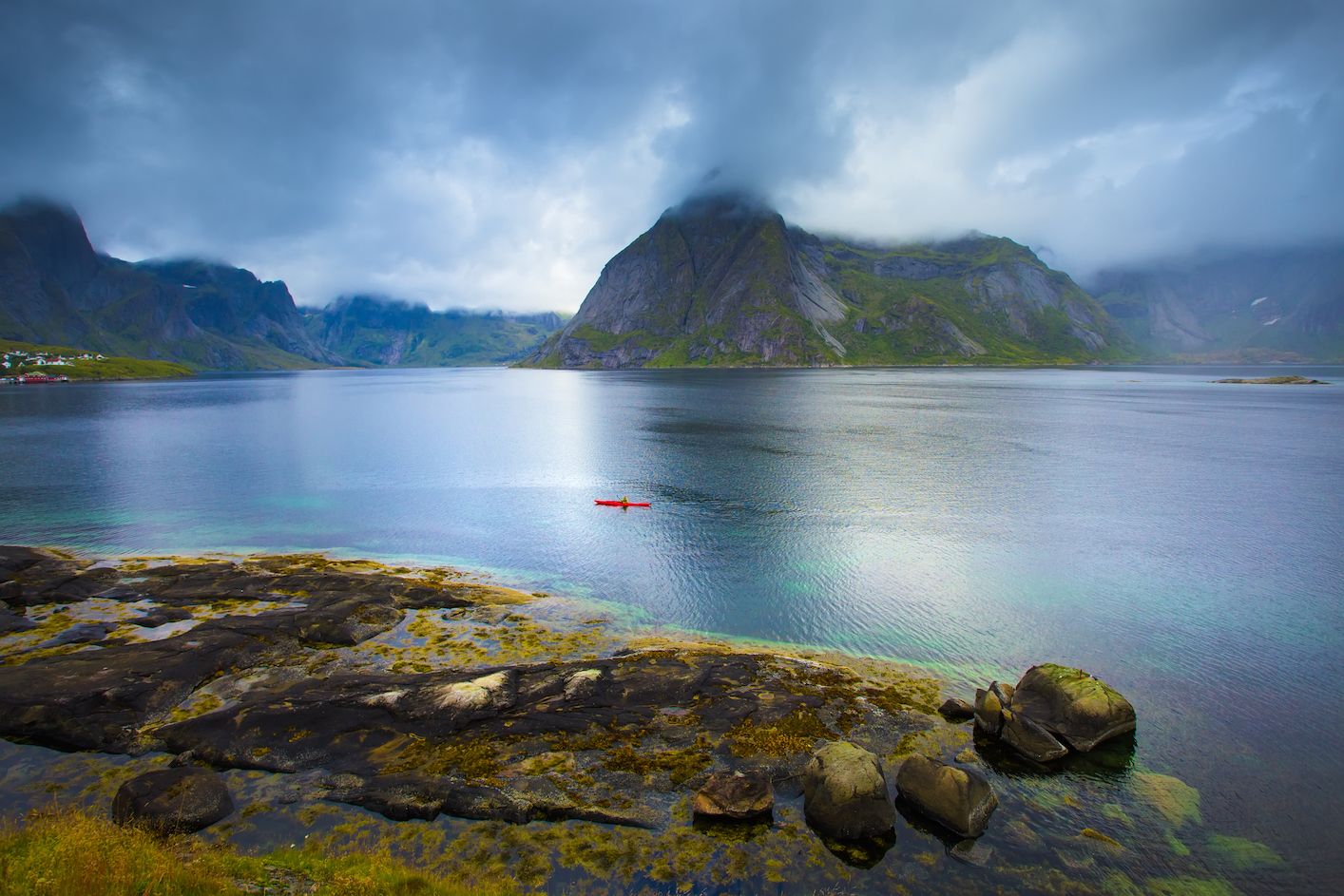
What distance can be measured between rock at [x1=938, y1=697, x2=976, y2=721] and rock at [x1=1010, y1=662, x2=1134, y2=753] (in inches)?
61.3

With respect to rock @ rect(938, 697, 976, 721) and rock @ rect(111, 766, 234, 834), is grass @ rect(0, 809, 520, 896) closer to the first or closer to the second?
rock @ rect(111, 766, 234, 834)

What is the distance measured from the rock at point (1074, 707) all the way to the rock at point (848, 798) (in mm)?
7801

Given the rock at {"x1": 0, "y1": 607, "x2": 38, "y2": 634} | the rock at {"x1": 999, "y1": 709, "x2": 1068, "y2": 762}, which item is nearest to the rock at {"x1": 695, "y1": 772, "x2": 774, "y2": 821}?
the rock at {"x1": 999, "y1": 709, "x2": 1068, "y2": 762}

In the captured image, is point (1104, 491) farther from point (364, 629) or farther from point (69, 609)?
point (69, 609)

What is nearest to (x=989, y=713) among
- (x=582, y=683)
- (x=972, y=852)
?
(x=972, y=852)

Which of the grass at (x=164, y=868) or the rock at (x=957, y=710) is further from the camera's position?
the rock at (x=957, y=710)

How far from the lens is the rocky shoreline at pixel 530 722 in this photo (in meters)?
17.9

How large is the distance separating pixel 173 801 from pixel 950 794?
71.8ft

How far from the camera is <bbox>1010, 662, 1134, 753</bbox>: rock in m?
21.9

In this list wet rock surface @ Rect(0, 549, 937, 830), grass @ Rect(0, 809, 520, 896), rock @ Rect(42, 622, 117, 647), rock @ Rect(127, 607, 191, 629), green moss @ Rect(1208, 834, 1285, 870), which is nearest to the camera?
grass @ Rect(0, 809, 520, 896)

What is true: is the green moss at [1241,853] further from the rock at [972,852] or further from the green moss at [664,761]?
the green moss at [664,761]

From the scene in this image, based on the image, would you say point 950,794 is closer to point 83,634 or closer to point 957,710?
point 957,710

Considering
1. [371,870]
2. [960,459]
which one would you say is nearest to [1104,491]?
[960,459]

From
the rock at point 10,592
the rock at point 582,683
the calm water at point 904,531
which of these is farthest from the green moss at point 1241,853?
the rock at point 10,592
